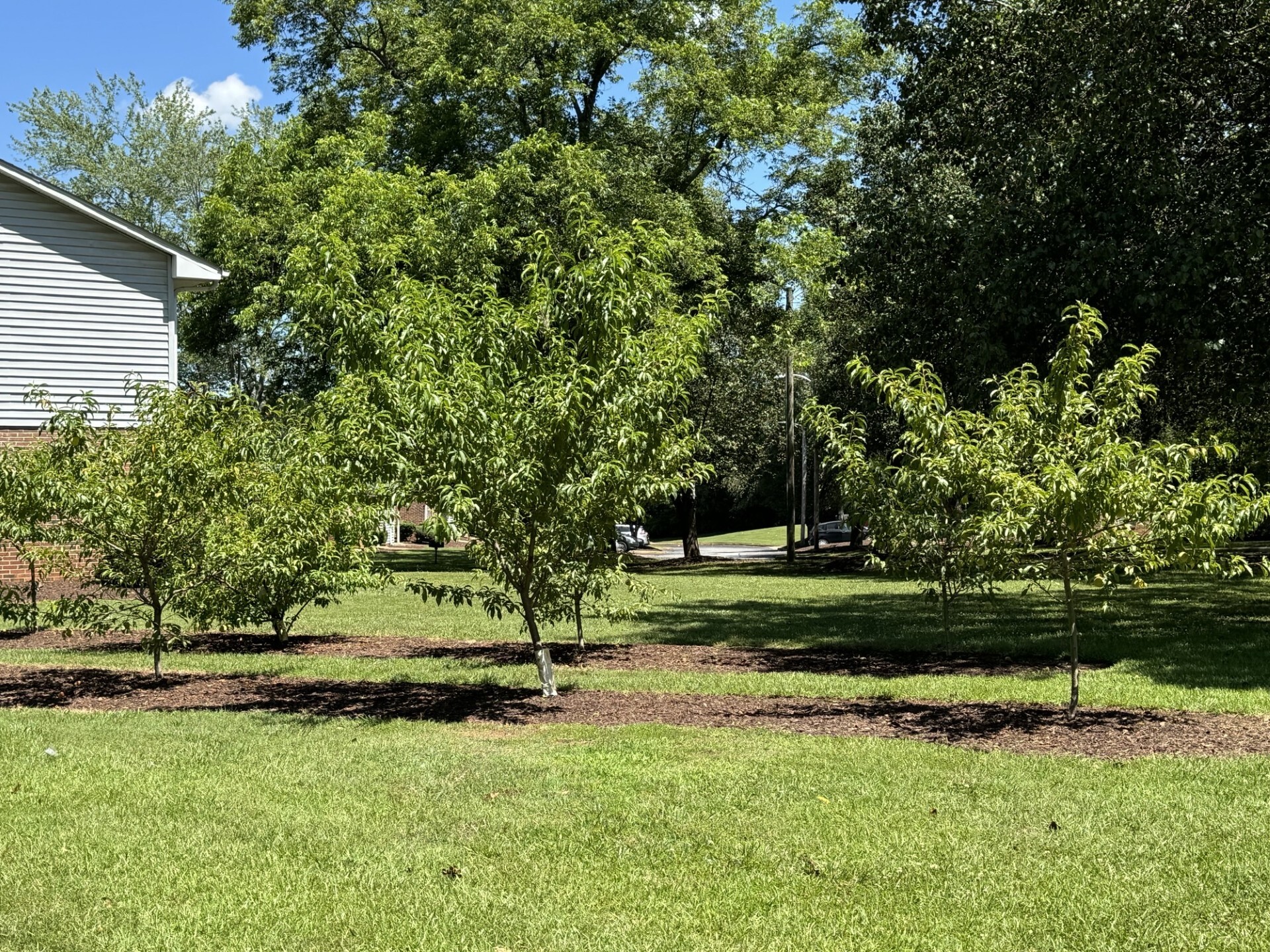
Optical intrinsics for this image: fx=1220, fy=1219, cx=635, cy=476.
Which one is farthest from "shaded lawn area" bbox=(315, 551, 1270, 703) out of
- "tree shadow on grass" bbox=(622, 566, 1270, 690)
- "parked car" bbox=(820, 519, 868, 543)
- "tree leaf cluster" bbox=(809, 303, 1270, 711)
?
"parked car" bbox=(820, 519, 868, 543)

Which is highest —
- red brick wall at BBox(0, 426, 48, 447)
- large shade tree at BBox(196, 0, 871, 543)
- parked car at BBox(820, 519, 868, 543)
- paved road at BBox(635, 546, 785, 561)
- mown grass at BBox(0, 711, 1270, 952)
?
large shade tree at BBox(196, 0, 871, 543)

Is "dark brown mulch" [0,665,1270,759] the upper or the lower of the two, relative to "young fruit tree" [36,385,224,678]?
lower

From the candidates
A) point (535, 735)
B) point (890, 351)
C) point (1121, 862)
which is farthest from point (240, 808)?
point (890, 351)

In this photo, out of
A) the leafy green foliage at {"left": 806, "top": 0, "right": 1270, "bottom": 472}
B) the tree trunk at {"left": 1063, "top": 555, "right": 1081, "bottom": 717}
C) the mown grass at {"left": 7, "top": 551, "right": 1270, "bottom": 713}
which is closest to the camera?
the tree trunk at {"left": 1063, "top": 555, "right": 1081, "bottom": 717}

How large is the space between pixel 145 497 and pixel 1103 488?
7.93 m

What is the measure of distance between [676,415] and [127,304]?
13.4 meters

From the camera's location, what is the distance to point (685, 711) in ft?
33.0

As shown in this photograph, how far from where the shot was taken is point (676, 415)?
1114 cm

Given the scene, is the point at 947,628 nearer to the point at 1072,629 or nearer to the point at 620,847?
the point at 1072,629

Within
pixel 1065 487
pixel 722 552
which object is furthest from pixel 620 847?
pixel 722 552

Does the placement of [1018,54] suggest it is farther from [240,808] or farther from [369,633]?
[240,808]

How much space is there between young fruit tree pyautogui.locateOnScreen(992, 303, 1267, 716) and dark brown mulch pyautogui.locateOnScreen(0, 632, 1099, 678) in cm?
331

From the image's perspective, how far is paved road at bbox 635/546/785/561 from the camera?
139 feet

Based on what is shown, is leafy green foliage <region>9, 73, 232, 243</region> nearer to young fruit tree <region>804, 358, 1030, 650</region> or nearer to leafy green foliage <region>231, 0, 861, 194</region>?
leafy green foliage <region>231, 0, 861, 194</region>
